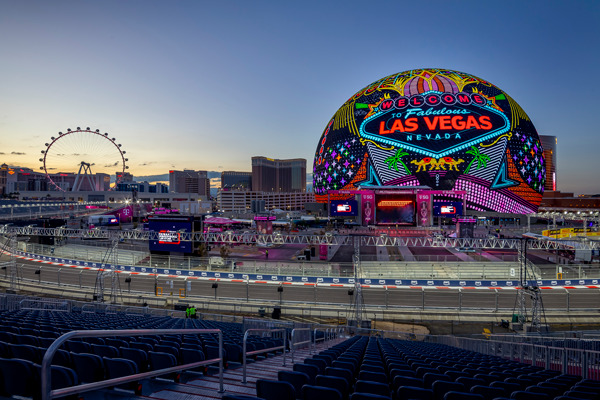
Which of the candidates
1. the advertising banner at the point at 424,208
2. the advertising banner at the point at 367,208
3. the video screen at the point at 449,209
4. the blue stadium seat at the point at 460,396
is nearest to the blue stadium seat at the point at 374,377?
the blue stadium seat at the point at 460,396

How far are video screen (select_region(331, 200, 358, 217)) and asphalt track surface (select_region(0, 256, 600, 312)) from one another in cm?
2073

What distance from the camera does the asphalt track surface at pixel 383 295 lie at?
25250 mm

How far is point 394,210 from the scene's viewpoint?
42375 mm

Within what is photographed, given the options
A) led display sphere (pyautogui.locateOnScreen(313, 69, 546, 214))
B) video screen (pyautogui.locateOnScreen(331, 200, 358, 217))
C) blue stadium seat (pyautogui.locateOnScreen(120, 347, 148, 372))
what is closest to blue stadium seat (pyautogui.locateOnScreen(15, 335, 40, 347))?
blue stadium seat (pyautogui.locateOnScreen(120, 347, 148, 372))

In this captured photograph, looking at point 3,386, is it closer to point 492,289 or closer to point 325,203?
point 492,289

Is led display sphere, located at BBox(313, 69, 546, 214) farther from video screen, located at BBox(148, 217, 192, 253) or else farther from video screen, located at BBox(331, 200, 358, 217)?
video screen, located at BBox(148, 217, 192, 253)

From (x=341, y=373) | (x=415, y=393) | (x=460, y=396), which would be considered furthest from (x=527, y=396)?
(x=341, y=373)

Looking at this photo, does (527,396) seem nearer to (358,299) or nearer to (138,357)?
(138,357)

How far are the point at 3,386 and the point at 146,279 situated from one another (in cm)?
3297

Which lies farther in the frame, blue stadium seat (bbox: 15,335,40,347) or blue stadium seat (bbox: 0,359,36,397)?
blue stadium seat (bbox: 15,335,40,347)

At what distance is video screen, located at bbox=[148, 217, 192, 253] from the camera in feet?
110

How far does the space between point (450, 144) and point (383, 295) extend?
176 ft

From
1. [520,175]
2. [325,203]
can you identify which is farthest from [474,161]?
[325,203]

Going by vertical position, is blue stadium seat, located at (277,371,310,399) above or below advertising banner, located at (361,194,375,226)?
below
